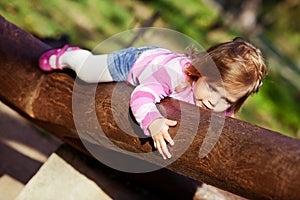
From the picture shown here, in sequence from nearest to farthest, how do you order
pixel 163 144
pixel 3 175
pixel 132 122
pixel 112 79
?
pixel 163 144 < pixel 132 122 < pixel 112 79 < pixel 3 175

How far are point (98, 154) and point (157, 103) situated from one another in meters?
0.76

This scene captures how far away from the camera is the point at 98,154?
3.14 m

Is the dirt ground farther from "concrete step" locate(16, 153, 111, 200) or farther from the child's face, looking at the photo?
the child's face

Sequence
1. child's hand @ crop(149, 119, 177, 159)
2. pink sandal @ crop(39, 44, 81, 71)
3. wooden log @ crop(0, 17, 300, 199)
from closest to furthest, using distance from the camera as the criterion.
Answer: wooden log @ crop(0, 17, 300, 199)
child's hand @ crop(149, 119, 177, 159)
pink sandal @ crop(39, 44, 81, 71)

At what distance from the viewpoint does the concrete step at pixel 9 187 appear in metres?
3.84

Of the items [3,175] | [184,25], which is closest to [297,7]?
[184,25]

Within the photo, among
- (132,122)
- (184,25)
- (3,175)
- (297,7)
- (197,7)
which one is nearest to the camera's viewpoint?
(132,122)

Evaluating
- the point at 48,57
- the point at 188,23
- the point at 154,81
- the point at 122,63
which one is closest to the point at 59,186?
the point at 48,57

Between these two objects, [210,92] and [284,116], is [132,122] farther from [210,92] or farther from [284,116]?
[284,116]

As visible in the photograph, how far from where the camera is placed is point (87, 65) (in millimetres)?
2967

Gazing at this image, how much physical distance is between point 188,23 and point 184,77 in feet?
30.4

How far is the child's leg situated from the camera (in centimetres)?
284

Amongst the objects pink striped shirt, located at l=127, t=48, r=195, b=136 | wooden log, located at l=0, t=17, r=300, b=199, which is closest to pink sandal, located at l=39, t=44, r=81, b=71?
wooden log, located at l=0, t=17, r=300, b=199

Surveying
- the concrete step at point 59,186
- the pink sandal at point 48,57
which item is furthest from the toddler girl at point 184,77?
the concrete step at point 59,186
